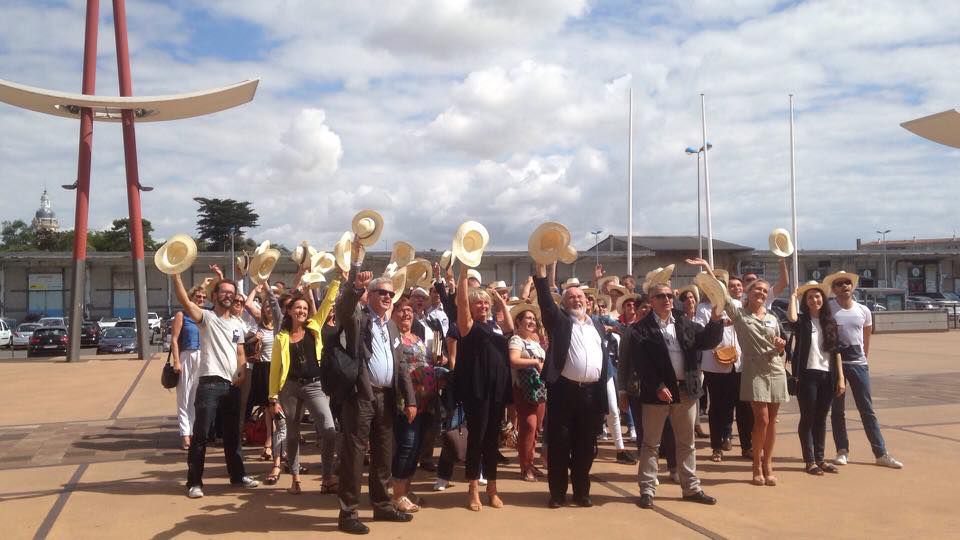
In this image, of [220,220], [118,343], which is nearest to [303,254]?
[118,343]

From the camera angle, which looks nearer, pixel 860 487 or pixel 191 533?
pixel 191 533

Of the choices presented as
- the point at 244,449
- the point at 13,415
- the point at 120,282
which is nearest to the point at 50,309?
the point at 120,282

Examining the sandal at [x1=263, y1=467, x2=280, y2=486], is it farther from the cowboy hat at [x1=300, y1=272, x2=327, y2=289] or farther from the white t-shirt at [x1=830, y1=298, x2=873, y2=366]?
the white t-shirt at [x1=830, y1=298, x2=873, y2=366]

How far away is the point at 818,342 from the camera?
7.03 metres

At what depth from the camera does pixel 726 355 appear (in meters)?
7.11

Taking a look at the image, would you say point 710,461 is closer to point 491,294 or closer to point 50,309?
point 491,294

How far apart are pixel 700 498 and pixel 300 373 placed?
3380 mm

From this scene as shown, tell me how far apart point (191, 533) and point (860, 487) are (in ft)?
17.6

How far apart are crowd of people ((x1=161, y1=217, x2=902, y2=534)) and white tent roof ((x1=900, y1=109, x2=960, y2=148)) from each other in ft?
40.5

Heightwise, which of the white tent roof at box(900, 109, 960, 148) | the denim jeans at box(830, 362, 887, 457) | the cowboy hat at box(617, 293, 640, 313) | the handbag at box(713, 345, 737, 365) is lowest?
the denim jeans at box(830, 362, 887, 457)

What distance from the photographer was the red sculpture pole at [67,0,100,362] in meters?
21.9

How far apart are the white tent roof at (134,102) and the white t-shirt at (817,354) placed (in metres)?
20.2

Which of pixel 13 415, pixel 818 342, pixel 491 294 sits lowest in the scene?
pixel 13 415

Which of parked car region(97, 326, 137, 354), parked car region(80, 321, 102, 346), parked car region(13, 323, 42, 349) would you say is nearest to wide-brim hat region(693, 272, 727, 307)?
parked car region(97, 326, 137, 354)
